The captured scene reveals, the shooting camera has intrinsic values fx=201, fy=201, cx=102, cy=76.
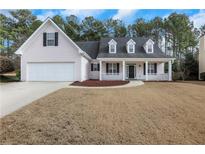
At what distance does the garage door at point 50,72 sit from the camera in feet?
56.2

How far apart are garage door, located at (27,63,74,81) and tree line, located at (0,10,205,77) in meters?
16.0

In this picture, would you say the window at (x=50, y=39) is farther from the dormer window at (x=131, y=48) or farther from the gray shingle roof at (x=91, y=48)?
the dormer window at (x=131, y=48)

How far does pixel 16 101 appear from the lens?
333 inches

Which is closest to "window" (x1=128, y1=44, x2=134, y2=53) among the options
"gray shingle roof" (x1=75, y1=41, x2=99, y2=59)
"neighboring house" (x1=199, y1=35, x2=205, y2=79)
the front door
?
the front door

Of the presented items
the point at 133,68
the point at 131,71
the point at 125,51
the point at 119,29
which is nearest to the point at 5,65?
the point at 125,51

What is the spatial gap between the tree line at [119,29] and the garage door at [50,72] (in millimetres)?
15990

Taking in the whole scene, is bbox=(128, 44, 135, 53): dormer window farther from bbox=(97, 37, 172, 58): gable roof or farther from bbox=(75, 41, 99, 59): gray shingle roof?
bbox=(75, 41, 99, 59): gray shingle roof

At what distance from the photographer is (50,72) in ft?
56.5

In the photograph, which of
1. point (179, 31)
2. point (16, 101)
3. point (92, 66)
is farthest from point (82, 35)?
point (16, 101)

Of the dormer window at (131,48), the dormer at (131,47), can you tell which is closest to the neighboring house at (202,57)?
the dormer at (131,47)

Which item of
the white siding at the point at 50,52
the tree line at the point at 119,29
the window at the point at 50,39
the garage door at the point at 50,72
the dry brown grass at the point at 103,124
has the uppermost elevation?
the tree line at the point at 119,29

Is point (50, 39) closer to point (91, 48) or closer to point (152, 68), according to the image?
point (91, 48)
